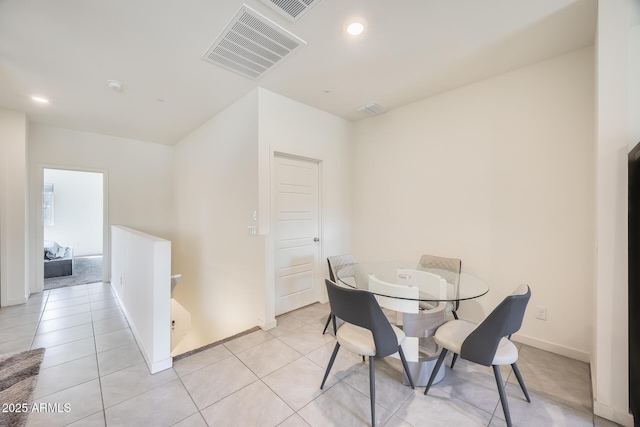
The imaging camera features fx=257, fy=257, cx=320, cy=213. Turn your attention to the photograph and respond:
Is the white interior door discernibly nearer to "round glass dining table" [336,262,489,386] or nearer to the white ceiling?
the white ceiling

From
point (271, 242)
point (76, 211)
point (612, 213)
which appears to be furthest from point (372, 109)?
point (76, 211)

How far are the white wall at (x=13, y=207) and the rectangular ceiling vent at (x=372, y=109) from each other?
195 inches

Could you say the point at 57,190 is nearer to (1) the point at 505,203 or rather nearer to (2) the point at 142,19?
(2) the point at 142,19

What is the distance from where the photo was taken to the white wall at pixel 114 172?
4.25 m

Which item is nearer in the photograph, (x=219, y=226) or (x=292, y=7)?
(x=292, y=7)

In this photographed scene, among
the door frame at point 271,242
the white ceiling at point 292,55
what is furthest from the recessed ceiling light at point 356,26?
the door frame at point 271,242

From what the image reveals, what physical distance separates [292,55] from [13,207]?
15.1 ft

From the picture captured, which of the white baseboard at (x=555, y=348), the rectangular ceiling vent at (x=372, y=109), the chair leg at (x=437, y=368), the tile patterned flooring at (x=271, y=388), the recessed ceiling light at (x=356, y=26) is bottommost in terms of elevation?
the tile patterned flooring at (x=271, y=388)

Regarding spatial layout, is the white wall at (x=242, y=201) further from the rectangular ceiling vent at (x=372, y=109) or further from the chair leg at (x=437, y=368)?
the chair leg at (x=437, y=368)

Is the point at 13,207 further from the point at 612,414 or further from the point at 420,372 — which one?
the point at 612,414

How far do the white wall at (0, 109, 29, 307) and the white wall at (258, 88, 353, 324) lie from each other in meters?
3.74

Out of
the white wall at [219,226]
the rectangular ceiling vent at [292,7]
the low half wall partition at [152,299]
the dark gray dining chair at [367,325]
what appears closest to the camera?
the dark gray dining chair at [367,325]

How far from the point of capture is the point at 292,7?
1.82m

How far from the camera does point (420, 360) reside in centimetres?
204
